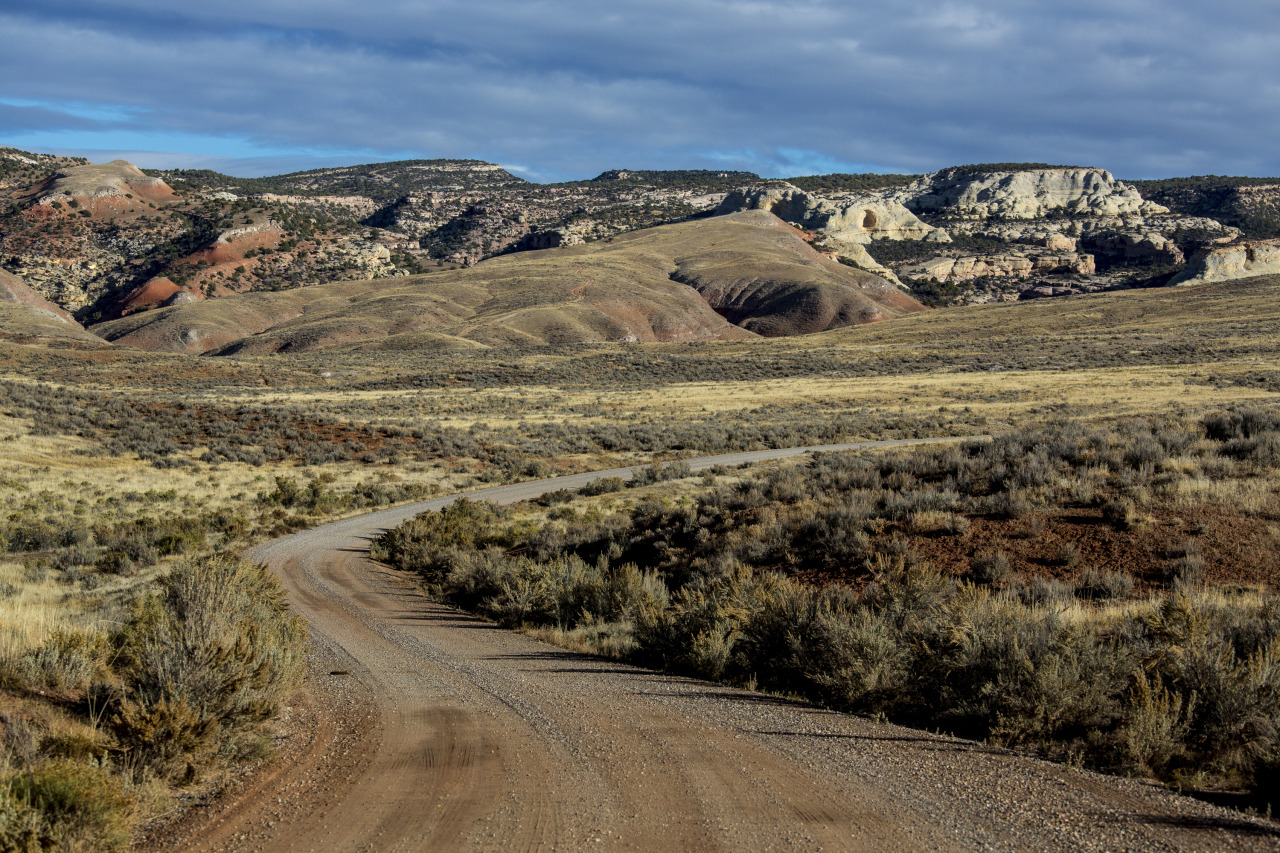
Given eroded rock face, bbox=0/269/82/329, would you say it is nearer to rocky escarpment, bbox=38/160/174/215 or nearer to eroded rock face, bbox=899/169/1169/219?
rocky escarpment, bbox=38/160/174/215

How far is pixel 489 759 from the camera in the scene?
629 cm

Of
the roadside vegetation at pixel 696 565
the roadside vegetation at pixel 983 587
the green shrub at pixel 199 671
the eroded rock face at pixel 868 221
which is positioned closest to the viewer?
the green shrub at pixel 199 671

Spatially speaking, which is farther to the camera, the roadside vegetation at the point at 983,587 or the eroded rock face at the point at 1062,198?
the eroded rock face at the point at 1062,198

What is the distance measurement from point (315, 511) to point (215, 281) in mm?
135577

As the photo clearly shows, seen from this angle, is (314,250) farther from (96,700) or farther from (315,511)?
(96,700)

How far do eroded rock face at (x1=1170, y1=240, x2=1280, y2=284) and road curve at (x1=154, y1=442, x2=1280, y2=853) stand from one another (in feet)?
491

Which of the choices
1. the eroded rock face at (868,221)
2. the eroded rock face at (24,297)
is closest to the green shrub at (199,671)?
the eroded rock face at (24,297)

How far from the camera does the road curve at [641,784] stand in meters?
4.96

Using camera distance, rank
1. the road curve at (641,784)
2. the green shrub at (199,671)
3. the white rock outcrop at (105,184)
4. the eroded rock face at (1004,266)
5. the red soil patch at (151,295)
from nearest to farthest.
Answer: the road curve at (641,784)
the green shrub at (199,671)
the red soil patch at (151,295)
the white rock outcrop at (105,184)
the eroded rock face at (1004,266)

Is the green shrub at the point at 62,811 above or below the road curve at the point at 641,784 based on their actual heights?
above

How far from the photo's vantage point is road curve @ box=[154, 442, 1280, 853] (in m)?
4.96

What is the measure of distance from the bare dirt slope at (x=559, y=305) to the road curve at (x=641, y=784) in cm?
9595

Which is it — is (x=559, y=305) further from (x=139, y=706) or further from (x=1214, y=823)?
(x=1214, y=823)

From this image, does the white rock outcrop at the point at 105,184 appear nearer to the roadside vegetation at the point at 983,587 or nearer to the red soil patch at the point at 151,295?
the red soil patch at the point at 151,295
